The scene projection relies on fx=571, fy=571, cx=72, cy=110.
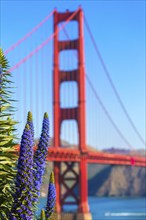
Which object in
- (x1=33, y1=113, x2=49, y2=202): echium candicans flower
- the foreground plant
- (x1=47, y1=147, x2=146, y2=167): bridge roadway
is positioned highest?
(x1=33, y1=113, x2=49, y2=202): echium candicans flower

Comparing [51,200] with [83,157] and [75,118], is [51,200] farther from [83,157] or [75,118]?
[75,118]

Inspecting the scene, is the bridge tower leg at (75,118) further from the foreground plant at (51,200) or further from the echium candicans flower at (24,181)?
the echium candicans flower at (24,181)

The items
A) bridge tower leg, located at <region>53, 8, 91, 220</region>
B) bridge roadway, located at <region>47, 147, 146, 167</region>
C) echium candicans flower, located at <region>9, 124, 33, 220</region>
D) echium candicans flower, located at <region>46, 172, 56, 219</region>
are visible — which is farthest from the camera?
bridge tower leg, located at <region>53, 8, 91, 220</region>

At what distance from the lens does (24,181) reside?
7.82m

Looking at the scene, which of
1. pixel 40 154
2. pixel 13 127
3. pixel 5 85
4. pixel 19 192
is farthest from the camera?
pixel 13 127

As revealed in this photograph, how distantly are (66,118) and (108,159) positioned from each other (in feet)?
25.9

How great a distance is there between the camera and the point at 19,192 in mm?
7906

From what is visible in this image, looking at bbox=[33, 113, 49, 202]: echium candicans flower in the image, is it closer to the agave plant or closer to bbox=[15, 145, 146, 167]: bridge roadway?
the agave plant

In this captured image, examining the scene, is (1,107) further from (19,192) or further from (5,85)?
(19,192)

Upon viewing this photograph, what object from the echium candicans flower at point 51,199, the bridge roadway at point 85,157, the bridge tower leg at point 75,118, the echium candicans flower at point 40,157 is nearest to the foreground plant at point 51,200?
the echium candicans flower at point 51,199

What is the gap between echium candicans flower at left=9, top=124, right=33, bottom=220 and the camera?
7.74 m

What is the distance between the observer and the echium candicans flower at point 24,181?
7738 mm

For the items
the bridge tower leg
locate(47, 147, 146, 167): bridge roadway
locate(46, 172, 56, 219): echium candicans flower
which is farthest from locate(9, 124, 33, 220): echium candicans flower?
the bridge tower leg

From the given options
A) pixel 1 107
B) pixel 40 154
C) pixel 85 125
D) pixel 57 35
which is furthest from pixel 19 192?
pixel 57 35
